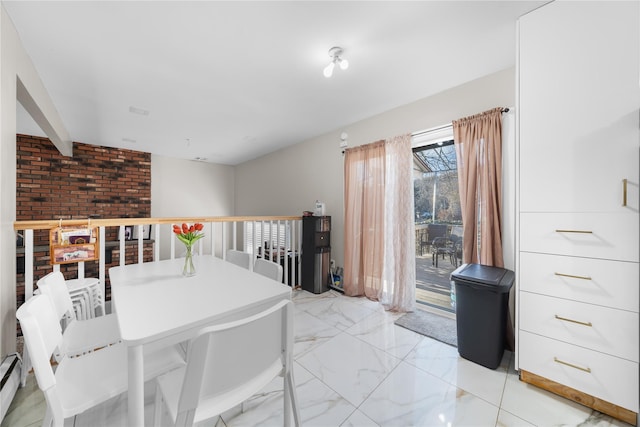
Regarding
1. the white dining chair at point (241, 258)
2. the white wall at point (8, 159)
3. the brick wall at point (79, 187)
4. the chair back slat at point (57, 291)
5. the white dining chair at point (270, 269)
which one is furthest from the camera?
the brick wall at point (79, 187)

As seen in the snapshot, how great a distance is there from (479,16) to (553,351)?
7.30 feet

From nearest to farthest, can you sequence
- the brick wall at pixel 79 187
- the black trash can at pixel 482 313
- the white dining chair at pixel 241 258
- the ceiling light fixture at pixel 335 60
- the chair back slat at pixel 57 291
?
the chair back slat at pixel 57 291, the black trash can at pixel 482 313, the ceiling light fixture at pixel 335 60, the white dining chair at pixel 241 258, the brick wall at pixel 79 187

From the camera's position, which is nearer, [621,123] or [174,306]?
[174,306]

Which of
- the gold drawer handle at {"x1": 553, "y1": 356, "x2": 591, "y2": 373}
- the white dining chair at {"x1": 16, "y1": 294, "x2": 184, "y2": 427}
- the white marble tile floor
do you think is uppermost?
the white dining chair at {"x1": 16, "y1": 294, "x2": 184, "y2": 427}

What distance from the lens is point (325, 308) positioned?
2883mm

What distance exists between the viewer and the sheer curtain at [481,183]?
2129 millimetres

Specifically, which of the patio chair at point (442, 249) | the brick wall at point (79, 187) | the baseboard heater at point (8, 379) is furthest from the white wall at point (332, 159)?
the baseboard heater at point (8, 379)

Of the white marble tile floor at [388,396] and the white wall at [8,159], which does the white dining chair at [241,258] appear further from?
the white wall at [8,159]

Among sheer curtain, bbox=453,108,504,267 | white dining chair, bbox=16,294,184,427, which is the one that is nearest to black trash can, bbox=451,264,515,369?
sheer curtain, bbox=453,108,504,267

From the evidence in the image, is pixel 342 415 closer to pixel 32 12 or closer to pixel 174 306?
pixel 174 306

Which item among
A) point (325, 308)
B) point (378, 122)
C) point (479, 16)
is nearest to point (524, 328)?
point (325, 308)

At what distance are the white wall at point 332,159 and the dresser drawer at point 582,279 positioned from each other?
59 centimetres

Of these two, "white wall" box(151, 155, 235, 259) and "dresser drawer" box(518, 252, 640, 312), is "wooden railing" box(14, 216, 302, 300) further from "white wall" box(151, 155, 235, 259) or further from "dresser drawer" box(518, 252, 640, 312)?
"dresser drawer" box(518, 252, 640, 312)

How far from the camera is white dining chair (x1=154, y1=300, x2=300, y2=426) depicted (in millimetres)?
772
